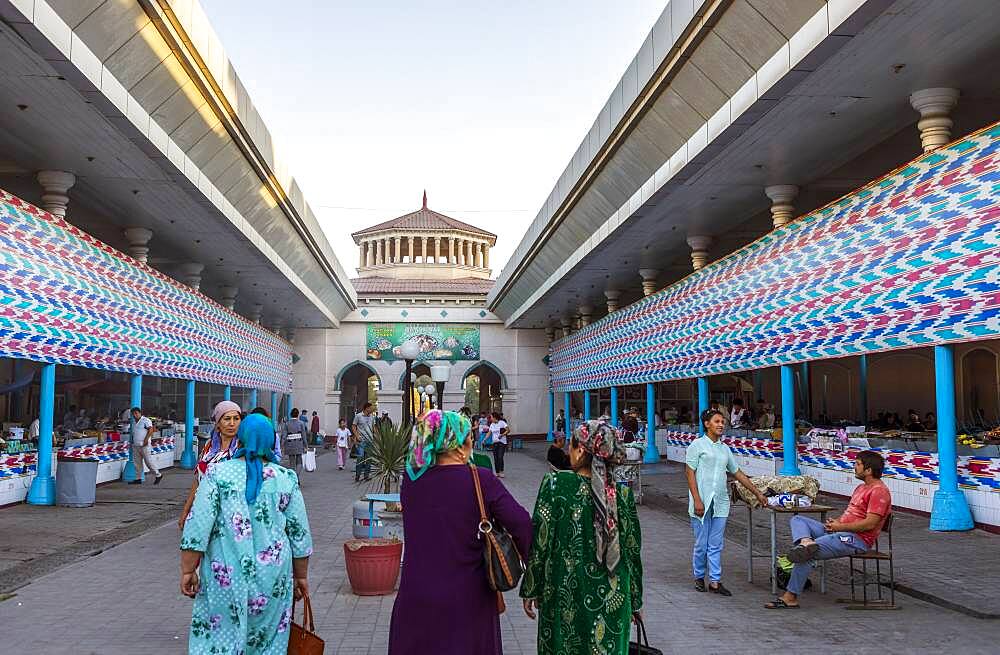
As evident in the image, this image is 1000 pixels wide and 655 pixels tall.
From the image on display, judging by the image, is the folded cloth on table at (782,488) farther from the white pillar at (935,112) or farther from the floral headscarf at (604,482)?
the white pillar at (935,112)

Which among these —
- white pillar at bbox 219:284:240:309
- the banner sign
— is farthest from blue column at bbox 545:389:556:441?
white pillar at bbox 219:284:240:309

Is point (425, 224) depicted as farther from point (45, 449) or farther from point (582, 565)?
point (582, 565)

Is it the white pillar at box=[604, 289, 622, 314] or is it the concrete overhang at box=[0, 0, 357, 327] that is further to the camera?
the white pillar at box=[604, 289, 622, 314]

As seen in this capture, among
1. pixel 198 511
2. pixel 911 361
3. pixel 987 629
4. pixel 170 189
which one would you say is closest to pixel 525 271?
pixel 911 361

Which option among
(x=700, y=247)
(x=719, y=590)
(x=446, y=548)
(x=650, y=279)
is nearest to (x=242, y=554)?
(x=446, y=548)

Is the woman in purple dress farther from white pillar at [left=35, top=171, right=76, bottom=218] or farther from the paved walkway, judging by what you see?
white pillar at [left=35, top=171, right=76, bottom=218]

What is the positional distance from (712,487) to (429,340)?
28.2 meters

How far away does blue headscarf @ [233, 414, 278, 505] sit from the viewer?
3877 mm

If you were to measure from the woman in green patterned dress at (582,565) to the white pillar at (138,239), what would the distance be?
47.9 ft

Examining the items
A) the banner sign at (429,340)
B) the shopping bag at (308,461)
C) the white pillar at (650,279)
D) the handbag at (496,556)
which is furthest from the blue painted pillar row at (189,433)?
the handbag at (496,556)

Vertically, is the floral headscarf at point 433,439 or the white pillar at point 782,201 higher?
the white pillar at point 782,201

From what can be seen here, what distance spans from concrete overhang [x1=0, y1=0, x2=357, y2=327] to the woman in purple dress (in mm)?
5562

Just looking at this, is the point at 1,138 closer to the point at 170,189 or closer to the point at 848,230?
the point at 170,189

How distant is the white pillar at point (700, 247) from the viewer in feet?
58.0
